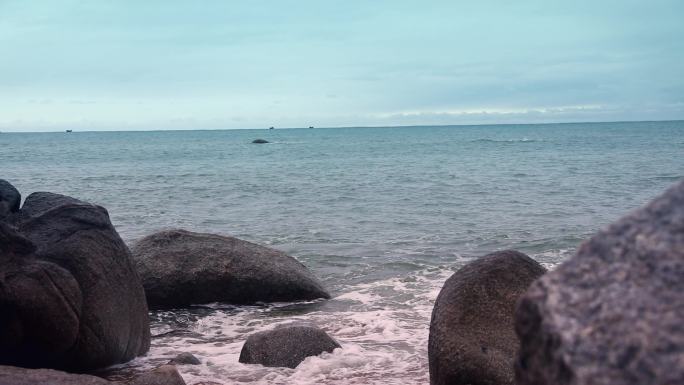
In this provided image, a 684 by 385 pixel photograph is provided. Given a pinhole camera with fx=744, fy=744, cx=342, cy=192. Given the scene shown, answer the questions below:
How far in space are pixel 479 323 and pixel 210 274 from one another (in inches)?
216

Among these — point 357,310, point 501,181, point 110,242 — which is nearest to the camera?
point 110,242

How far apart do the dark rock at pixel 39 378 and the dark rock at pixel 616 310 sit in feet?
14.0

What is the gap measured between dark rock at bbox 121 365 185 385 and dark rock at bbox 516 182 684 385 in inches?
168

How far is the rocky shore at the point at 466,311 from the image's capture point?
75.5 inches

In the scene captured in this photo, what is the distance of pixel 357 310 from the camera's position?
1018 cm

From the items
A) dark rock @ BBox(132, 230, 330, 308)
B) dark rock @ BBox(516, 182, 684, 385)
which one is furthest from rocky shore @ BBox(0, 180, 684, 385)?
dark rock @ BBox(132, 230, 330, 308)

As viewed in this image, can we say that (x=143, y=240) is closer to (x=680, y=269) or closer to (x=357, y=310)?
(x=357, y=310)

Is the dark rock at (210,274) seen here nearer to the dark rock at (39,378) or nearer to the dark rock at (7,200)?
the dark rock at (7,200)

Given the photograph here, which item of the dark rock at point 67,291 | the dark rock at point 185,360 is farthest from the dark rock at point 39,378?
the dark rock at point 185,360

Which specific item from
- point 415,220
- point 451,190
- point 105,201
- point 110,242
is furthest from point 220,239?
point 451,190

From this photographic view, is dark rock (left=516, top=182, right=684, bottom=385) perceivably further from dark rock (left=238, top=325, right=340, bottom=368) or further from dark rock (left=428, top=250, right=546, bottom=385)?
dark rock (left=238, top=325, right=340, bottom=368)

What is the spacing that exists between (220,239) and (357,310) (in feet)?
8.36

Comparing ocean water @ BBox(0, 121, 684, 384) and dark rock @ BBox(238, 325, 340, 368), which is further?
ocean water @ BBox(0, 121, 684, 384)

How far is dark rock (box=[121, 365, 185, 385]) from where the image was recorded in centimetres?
585
